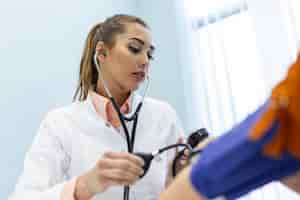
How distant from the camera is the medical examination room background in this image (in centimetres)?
188

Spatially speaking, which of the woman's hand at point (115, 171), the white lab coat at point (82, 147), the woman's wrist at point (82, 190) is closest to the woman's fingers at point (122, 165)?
the woman's hand at point (115, 171)

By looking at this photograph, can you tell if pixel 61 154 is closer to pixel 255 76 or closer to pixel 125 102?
pixel 125 102

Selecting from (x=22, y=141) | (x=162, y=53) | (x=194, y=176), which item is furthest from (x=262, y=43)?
(x=194, y=176)

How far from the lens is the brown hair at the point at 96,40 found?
1326 mm

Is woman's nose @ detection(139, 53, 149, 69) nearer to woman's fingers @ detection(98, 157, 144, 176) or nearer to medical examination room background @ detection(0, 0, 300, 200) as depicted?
woman's fingers @ detection(98, 157, 144, 176)

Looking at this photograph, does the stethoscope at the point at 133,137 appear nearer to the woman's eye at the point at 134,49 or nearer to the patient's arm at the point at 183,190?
the woman's eye at the point at 134,49

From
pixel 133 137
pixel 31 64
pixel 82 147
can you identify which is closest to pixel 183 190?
pixel 133 137

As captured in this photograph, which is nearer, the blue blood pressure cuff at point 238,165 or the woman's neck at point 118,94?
the blue blood pressure cuff at point 238,165

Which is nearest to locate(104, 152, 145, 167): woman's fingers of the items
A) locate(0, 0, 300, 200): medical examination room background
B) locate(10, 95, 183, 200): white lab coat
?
locate(10, 95, 183, 200): white lab coat

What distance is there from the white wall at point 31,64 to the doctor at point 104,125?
1.90ft

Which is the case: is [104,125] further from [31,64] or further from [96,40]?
[31,64]

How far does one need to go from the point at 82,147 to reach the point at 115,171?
1.24 feet

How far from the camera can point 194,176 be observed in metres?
0.40

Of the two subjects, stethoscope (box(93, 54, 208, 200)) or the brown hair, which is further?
the brown hair
